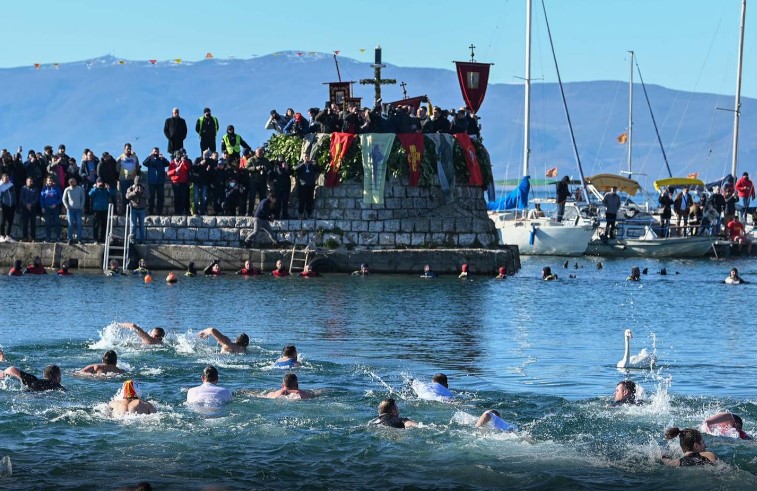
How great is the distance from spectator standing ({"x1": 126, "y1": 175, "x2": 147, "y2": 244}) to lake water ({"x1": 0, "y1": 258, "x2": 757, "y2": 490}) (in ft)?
6.45

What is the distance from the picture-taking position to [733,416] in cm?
1658

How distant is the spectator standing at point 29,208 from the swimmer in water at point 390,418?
20577 millimetres

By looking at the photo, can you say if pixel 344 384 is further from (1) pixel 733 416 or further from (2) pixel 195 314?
(2) pixel 195 314

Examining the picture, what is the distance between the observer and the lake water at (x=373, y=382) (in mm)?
15094

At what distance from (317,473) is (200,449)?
5.46 ft

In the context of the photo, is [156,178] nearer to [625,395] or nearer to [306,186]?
[306,186]

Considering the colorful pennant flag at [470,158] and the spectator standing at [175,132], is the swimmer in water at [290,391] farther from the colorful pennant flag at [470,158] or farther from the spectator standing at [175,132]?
the colorful pennant flag at [470,158]

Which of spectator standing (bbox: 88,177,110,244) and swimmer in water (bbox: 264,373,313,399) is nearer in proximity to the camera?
swimmer in water (bbox: 264,373,313,399)

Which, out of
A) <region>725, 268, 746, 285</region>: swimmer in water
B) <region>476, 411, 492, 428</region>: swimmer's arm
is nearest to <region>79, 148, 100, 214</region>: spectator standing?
<region>725, 268, 746, 285</region>: swimmer in water

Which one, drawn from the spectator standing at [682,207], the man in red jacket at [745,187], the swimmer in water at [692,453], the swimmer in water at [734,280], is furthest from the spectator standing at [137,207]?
the man in red jacket at [745,187]

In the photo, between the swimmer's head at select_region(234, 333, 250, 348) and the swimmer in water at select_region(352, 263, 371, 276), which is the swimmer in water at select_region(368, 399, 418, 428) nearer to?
the swimmer's head at select_region(234, 333, 250, 348)

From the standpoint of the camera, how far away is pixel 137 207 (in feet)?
117

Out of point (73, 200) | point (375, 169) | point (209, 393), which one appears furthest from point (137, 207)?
point (209, 393)

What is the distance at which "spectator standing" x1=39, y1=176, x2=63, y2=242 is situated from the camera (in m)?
35.3
